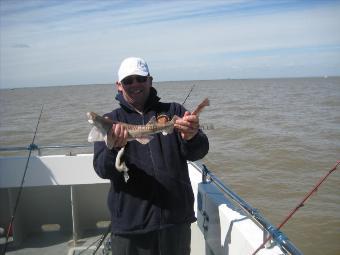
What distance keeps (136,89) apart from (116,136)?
0.55 m

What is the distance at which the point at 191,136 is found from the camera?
10.1 feet

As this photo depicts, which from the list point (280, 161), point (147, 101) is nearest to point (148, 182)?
point (147, 101)

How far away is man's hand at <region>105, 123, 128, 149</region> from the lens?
2.98 m

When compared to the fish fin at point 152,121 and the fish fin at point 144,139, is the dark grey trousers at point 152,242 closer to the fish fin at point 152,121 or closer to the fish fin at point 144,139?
the fish fin at point 144,139

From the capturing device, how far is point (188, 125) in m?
2.99

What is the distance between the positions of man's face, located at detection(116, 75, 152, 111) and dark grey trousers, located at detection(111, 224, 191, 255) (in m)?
1.17

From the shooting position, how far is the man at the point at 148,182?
3.10 m

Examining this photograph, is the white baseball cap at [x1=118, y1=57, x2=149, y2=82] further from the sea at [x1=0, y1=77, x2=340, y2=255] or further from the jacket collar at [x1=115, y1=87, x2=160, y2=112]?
the sea at [x1=0, y1=77, x2=340, y2=255]

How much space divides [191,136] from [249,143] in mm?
13460

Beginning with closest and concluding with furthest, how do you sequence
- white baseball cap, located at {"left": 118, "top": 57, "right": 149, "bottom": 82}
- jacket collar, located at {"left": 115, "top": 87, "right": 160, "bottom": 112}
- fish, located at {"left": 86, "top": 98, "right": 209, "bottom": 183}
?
fish, located at {"left": 86, "top": 98, "right": 209, "bottom": 183}, white baseball cap, located at {"left": 118, "top": 57, "right": 149, "bottom": 82}, jacket collar, located at {"left": 115, "top": 87, "right": 160, "bottom": 112}

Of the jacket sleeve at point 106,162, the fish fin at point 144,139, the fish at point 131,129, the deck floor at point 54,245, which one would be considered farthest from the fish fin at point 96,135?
the deck floor at point 54,245

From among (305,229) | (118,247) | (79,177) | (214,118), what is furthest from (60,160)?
(214,118)

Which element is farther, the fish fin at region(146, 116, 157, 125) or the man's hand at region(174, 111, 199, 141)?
the fish fin at region(146, 116, 157, 125)

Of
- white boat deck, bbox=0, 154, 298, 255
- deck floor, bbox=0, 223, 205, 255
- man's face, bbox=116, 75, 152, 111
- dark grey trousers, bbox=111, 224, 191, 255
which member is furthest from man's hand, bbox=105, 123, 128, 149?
deck floor, bbox=0, 223, 205, 255
